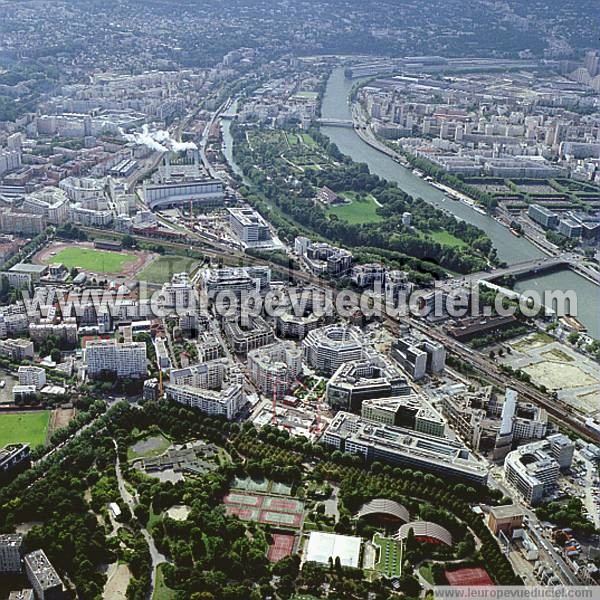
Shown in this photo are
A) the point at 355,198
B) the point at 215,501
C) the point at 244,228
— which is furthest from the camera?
the point at 355,198

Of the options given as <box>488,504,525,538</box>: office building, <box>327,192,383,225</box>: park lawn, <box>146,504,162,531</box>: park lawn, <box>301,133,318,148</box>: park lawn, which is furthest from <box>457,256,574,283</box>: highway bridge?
<box>301,133,318,148</box>: park lawn

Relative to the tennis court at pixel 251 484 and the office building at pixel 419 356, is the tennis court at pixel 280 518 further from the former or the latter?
the office building at pixel 419 356

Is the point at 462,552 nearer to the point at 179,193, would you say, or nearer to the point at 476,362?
the point at 476,362

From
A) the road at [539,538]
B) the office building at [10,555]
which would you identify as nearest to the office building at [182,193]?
the road at [539,538]

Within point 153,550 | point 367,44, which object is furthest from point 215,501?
point 367,44

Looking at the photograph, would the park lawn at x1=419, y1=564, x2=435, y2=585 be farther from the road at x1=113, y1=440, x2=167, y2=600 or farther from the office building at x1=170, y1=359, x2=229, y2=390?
the office building at x1=170, y1=359, x2=229, y2=390

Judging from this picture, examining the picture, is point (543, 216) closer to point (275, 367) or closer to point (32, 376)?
point (275, 367)
